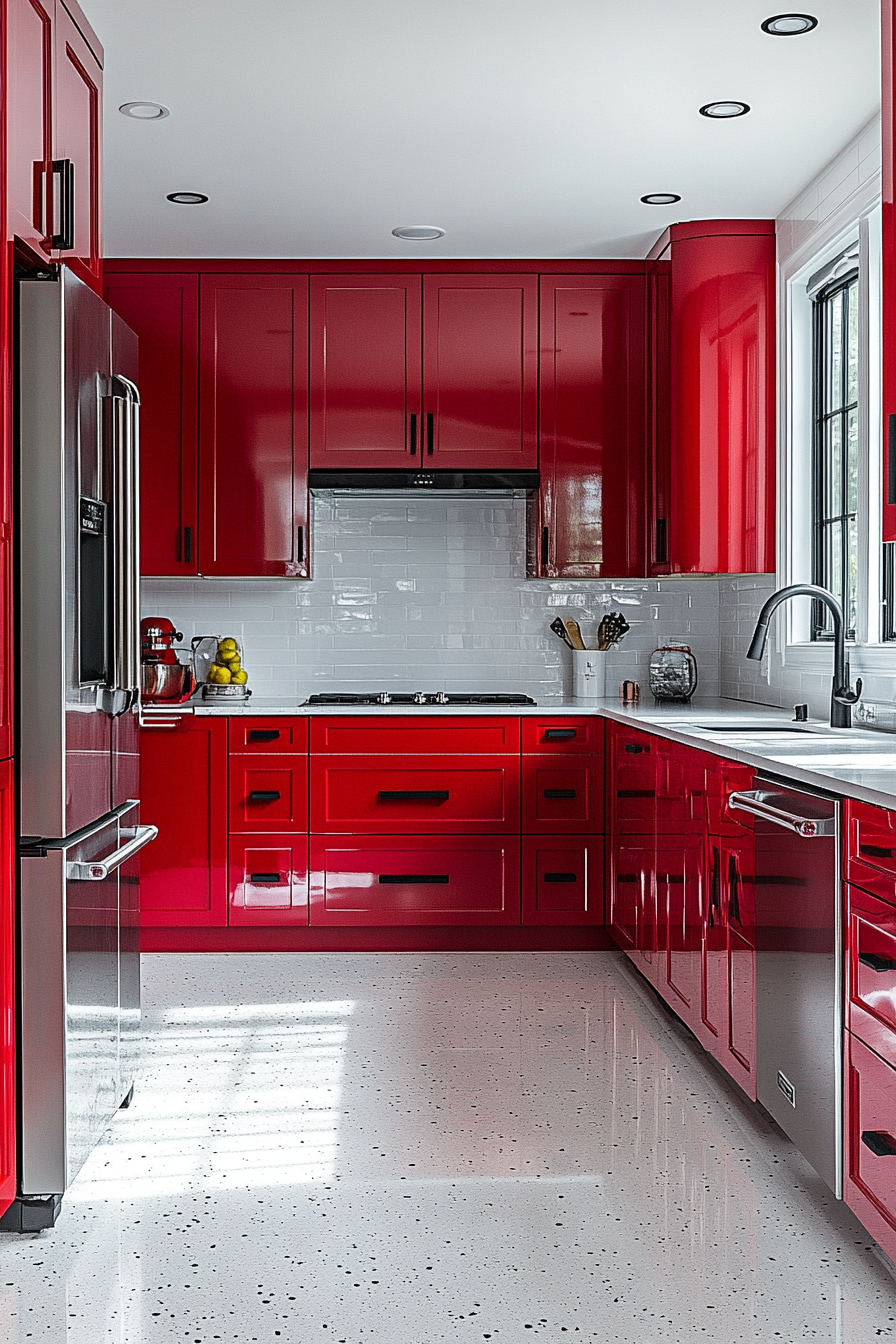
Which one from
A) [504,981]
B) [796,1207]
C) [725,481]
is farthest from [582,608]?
[796,1207]

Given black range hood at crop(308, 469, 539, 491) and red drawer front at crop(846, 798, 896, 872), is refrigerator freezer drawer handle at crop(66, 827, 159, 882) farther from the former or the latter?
black range hood at crop(308, 469, 539, 491)

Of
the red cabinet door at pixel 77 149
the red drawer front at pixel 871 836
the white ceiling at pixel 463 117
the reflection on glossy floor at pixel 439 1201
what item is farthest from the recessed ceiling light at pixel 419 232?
the red drawer front at pixel 871 836

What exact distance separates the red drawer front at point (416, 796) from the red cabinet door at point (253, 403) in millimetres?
1018

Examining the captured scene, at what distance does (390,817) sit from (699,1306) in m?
2.61

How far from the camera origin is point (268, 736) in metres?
4.59

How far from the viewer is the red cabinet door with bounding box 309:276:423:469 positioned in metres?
4.89

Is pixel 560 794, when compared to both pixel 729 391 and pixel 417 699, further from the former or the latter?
pixel 729 391

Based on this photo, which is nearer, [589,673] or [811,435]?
[811,435]

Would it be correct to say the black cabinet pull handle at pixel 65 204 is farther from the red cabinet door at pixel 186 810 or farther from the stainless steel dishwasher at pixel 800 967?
the red cabinet door at pixel 186 810

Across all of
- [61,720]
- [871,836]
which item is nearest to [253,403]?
[61,720]

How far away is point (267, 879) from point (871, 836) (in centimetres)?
285

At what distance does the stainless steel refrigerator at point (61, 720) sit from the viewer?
7.84ft

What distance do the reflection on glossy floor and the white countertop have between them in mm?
872

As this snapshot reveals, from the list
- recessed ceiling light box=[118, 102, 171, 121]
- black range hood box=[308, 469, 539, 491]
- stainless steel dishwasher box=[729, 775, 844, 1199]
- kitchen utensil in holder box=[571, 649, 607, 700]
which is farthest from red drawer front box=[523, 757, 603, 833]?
recessed ceiling light box=[118, 102, 171, 121]
